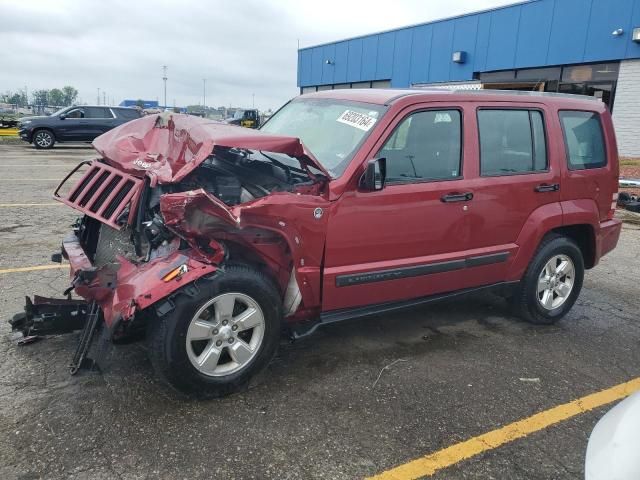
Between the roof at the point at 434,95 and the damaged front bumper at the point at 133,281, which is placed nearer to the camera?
the damaged front bumper at the point at 133,281

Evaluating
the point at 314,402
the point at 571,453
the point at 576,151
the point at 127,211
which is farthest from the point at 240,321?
the point at 576,151

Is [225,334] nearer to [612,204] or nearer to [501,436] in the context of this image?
[501,436]

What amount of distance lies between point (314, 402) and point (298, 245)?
945mm

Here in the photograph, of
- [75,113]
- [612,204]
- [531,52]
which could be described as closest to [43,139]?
[75,113]

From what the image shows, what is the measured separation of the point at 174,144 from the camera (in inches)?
136

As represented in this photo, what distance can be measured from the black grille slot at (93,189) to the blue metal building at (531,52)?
39.2ft

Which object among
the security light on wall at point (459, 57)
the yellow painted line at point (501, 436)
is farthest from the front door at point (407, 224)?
the security light on wall at point (459, 57)

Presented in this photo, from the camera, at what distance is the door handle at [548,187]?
419 cm

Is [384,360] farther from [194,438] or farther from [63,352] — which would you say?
[63,352]

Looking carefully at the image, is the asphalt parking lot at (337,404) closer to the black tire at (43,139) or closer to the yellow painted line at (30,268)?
the yellow painted line at (30,268)

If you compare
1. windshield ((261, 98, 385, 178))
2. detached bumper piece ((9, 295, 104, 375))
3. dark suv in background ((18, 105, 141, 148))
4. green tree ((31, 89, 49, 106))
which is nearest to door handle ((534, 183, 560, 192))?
windshield ((261, 98, 385, 178))

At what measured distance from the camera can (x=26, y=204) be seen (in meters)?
8.39

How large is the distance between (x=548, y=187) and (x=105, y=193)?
3.37 metres

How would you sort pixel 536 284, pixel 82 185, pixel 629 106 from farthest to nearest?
pixel 629 106 → pixel 536 284 → pixel 82 185
